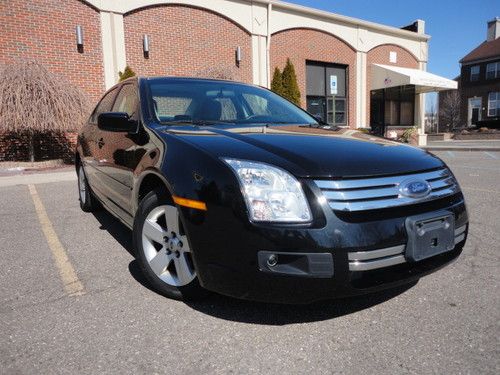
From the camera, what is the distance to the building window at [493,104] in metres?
42.4

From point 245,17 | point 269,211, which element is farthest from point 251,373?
point 245,17

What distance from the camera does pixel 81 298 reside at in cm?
264

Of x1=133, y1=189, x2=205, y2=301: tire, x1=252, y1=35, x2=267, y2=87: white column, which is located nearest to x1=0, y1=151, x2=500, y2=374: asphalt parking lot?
x1=133, y1=189, x2=205, y2=301: tire

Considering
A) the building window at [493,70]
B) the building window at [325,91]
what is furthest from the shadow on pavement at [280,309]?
the building window at [493,70]

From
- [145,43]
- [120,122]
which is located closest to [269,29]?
[145,43]

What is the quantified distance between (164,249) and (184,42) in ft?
39.7

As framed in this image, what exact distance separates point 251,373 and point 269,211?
2.42ft

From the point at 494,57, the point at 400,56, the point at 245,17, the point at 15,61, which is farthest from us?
the point at 494,57

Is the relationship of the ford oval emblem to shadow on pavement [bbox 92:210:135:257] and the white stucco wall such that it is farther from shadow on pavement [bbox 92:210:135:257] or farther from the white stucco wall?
the white stucco wall

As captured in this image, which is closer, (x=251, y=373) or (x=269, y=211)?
(x=251, y=373)

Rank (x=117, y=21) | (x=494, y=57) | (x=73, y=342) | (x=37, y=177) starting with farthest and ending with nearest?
1. (x=494, y=57)
2. (x=117, y=21)
3. (x=37, y=177)
4. (x=73, y=342)

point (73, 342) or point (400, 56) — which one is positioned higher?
point (400, 56)

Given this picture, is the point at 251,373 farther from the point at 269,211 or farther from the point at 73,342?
the point at 73,342

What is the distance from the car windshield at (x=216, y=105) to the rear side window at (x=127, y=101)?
0.18 m
